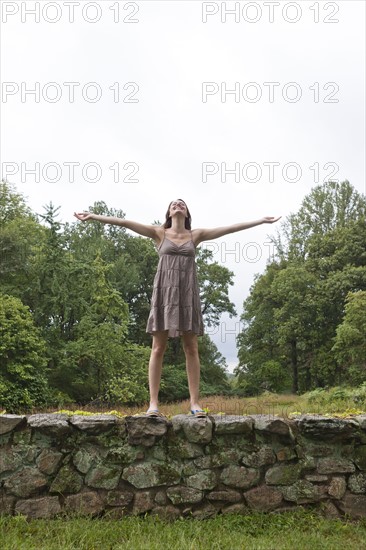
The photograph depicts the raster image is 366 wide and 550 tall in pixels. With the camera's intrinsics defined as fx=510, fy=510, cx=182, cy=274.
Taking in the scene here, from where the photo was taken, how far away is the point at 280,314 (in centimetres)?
2806

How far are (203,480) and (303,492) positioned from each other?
953 millimetres

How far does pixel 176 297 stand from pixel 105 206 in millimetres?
30803

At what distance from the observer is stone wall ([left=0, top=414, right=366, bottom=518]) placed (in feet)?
15.1

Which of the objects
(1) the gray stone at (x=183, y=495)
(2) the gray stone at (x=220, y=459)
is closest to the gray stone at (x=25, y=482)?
(1) the gray stone at (x=183, y=495)

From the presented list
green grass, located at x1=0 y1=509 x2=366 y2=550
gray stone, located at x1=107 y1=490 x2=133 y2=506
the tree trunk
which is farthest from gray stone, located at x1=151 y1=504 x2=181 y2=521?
the tree trunk

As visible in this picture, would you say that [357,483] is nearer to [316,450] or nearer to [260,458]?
[316,450]

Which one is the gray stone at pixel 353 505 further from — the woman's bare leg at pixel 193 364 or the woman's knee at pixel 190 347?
the woman's knee at pixel 190 347

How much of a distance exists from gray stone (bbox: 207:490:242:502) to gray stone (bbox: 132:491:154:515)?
54cm

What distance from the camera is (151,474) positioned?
4.71m

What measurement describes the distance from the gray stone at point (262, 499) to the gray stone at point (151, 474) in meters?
0.70

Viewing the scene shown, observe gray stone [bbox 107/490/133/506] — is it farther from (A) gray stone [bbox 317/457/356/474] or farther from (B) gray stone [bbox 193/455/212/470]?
(A) gray stone [bbox 317/457/356/474]

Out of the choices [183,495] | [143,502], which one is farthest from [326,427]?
[143,502]

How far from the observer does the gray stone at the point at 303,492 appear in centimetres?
477

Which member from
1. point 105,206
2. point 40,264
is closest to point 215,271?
point 105,206
